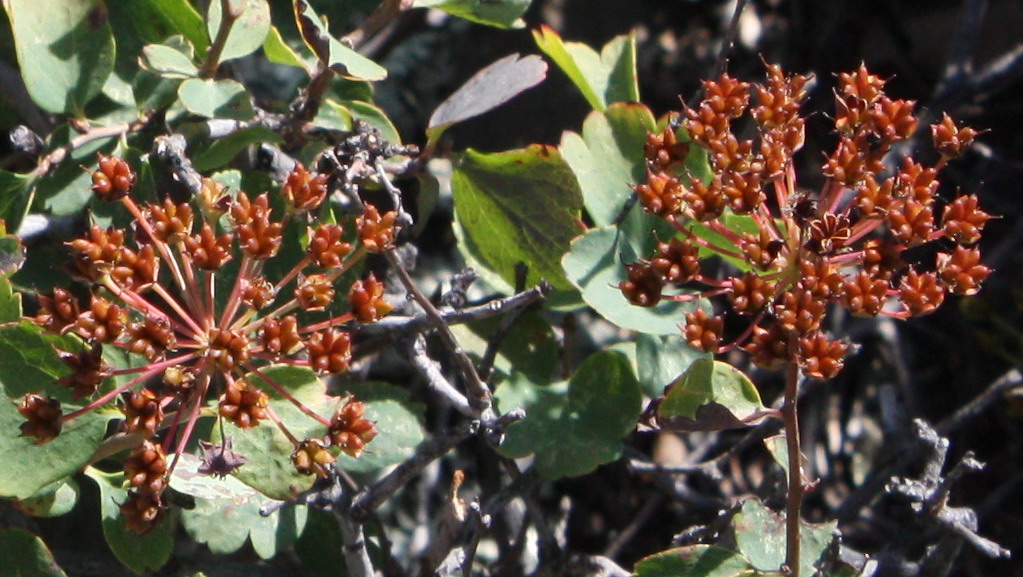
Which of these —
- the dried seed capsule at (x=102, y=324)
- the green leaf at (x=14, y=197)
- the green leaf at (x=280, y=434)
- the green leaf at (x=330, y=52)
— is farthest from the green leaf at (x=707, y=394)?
the green leaf at (x=14, y=197)

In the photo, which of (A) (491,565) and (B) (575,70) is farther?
(A) (491,565)

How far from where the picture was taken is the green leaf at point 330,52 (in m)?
1.33

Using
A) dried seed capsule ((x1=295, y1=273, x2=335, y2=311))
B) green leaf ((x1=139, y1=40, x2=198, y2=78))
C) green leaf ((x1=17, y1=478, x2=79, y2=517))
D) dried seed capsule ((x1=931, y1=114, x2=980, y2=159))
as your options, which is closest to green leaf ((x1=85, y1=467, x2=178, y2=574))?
green leaf ((x1=17, y1=478, x2=79, y2=517))

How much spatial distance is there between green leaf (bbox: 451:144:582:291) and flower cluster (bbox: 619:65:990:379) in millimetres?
161

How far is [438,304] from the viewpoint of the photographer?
1586 mm

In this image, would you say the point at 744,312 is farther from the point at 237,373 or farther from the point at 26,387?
the point at 26,387

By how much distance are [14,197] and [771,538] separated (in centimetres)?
100

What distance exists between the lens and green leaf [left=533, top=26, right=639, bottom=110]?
4.98 ft

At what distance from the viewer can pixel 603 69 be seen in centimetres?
157

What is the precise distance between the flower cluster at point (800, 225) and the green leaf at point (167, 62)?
0.56 m

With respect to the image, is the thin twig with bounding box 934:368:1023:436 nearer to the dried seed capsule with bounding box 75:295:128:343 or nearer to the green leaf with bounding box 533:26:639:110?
the green leaf with bounding box 533:26:639:110

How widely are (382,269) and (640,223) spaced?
43 centimetres

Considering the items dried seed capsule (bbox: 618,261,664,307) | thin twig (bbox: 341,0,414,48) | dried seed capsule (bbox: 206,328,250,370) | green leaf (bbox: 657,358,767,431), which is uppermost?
thin twig (bbox: 341,0,414,48)

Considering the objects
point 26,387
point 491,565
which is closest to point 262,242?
point 26,387
